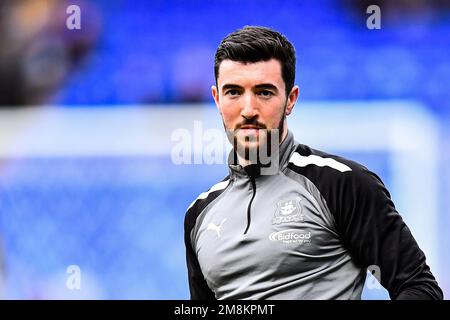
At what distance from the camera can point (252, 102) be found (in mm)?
1735

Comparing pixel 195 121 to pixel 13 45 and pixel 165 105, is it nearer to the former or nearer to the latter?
Result: pixel 165 105

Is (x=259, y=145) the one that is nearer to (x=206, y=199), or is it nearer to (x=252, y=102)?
(x=252, y=102)

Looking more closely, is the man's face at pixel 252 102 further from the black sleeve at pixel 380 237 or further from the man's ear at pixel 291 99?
the black sleeve at pixel 380 237

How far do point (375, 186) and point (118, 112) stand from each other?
1.38m

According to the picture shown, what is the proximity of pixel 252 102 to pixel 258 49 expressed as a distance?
0.39 feet

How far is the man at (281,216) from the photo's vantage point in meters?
1.60

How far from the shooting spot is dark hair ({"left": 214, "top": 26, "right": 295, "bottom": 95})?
1.75 meters
